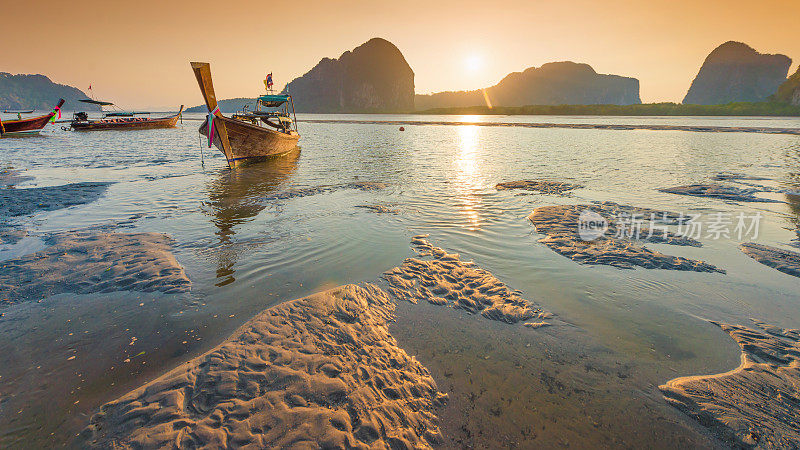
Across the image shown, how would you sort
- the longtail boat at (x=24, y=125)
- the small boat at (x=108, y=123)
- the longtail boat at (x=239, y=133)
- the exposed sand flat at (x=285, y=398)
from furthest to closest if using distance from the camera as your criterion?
1. the small boat at (x=108, y=123)
2. the longtail boat at (x=24, y=125)
3. the longtail boat at (x=239, y=133)
4. the exposed sand flat at (x=285, y=398)

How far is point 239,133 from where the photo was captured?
62.7ft

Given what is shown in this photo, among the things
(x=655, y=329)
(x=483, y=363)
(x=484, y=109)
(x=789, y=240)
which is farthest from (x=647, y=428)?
(x=484, y=109)

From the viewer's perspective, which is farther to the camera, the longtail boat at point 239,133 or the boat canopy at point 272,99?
the boat canopy at point 272,99

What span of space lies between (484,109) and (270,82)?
162478mm

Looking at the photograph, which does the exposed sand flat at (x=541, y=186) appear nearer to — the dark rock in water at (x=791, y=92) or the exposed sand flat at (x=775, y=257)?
the exposed sand flat at (x=775, y=257)

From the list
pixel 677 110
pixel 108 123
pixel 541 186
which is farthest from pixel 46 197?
pixel 677 110

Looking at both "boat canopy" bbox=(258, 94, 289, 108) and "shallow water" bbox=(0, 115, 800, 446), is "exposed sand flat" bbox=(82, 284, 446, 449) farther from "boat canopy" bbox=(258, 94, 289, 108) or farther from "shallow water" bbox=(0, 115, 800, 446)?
"boat canopy" bbox=(258, 94, 289, 108)

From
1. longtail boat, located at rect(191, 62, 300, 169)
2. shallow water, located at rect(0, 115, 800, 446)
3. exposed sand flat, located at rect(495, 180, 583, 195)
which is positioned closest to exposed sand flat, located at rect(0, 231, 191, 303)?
shallow water, located at rect(0, 115, 800, 446)

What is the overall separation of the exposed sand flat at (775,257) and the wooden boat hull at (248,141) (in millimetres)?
22458

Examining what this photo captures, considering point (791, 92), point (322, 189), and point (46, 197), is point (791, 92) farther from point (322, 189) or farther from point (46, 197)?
point (46, 197)

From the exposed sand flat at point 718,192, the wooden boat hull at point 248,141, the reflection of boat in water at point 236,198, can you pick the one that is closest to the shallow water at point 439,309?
the reflection of boat in water at point 236,198

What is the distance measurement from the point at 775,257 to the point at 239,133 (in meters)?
23.3

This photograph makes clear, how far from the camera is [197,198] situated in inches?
485

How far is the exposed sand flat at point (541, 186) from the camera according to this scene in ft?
45.1
